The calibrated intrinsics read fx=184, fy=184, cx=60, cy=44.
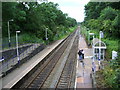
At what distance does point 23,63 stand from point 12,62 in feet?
6.57

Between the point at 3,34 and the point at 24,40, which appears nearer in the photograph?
the point at 3,34

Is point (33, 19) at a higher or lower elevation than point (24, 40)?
higher

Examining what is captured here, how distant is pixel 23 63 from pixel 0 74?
5.49m

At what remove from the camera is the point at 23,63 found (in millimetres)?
20641

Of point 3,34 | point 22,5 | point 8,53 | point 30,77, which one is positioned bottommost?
point 30,77

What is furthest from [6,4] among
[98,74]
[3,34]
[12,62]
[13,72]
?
[98,74]

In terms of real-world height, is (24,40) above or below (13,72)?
above

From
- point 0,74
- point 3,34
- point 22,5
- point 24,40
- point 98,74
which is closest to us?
point 98,74

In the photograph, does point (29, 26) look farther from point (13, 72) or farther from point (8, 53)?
point (13, 72)

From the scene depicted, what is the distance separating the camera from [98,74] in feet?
44.8

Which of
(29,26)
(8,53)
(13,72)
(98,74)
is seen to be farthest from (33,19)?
(98,74)

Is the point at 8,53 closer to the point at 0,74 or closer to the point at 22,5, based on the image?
the point at 0,74

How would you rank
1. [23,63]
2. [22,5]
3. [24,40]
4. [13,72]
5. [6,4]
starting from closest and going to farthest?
[13,72], [23,63], [6,4], [24,40], [22,5]

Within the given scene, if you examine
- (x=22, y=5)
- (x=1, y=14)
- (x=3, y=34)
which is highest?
(x=22, y=5)
